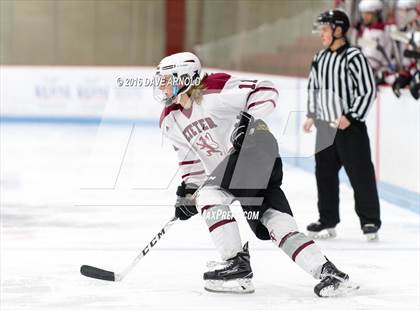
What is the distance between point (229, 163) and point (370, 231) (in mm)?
1417

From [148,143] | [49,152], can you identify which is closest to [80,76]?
[49,152]

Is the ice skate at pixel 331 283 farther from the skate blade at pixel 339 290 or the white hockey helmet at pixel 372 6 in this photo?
the white hockey helmet at pixel 372 6

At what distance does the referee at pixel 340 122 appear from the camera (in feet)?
14.4

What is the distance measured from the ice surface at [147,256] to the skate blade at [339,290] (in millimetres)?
27

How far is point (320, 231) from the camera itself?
4.55m

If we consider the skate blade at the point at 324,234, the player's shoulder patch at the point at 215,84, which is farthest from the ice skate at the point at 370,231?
the player's shoulder patch at the point at 215,84

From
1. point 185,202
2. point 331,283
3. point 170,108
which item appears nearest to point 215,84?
point 170,108

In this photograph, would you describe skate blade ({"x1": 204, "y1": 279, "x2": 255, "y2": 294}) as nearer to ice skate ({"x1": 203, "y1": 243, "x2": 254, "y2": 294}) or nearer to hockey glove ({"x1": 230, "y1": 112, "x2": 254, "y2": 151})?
ice skate ({"x1": 203, "y1": 243, "x2": 254, "y2": 294})

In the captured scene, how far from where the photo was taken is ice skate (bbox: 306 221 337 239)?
4.51m

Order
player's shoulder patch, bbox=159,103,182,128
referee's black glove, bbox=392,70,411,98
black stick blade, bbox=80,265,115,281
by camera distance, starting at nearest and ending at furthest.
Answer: player's shoulder patch, bbox=159,103,182,128
black stick blade, bbox=80,265,115,281
referee's black glove, bbox=392,70,411,98

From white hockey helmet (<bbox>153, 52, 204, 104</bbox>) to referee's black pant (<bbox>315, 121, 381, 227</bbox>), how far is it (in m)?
1.38

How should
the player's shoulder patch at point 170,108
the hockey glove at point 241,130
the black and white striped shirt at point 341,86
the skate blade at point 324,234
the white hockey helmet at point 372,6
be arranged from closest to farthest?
1. the hockey glove at point 241,130
2. the player's shoulder patch at point 170,108
3. the black and white striped shirt at point 341,86
4. the skate blade at point 324,234
5. the white hockey helmet at point 372,6

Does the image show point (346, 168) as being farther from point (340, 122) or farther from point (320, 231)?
point (320, 231)

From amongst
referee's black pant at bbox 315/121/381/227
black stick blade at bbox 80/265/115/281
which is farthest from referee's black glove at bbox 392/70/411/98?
black stick blade at bbox 80/265/115/281
